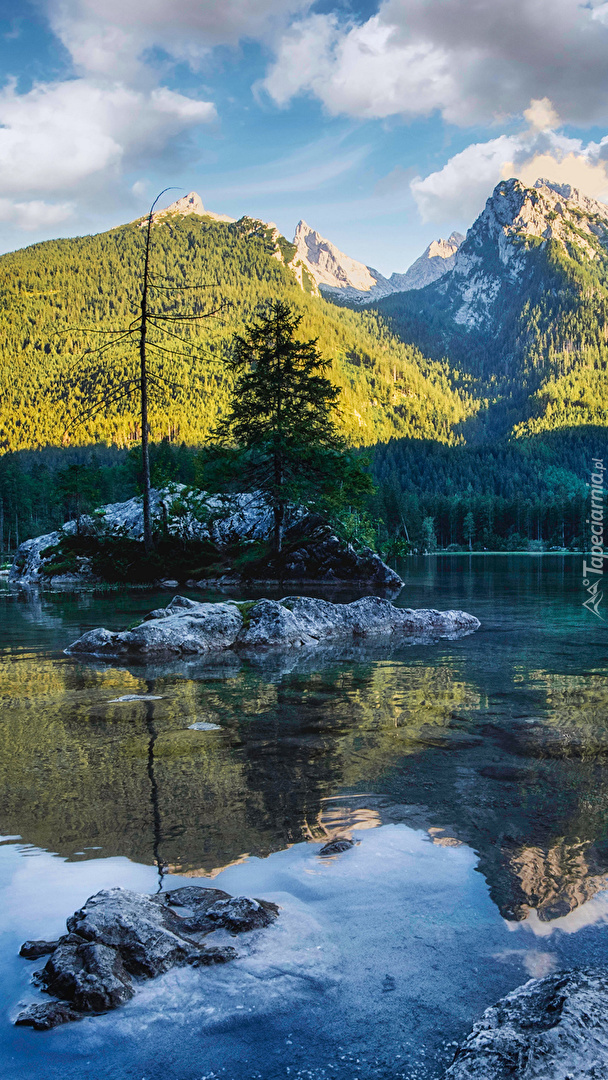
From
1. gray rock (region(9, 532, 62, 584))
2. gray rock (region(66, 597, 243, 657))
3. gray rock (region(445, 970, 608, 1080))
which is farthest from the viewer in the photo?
gray rock (region(9, 532, 62, 584))

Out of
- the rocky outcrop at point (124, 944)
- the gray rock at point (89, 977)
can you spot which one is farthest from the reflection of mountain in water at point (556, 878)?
the gray rock at point (89, 977)

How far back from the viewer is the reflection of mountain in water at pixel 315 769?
4.49m

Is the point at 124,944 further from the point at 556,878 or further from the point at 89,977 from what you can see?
the point at 556,878

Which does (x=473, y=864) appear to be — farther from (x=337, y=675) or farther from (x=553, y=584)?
(x=553, y=584)

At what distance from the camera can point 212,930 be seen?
343 centimetres

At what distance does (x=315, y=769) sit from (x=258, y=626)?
8.56 meters

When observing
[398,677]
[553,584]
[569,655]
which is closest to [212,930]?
[398,677]

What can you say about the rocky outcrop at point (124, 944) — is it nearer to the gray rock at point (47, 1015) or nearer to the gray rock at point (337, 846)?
the gray rock at point (47, 1015)

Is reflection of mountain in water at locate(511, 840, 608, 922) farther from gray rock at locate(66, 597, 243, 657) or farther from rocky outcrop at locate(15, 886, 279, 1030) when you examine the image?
gray rock at locate(66, 597, 243, 657)

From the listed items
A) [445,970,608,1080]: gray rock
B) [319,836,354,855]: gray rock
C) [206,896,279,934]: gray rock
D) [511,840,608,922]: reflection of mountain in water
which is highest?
[445,970,608,1080]: gray rock

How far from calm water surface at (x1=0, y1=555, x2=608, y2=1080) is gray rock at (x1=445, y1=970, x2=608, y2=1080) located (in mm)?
226

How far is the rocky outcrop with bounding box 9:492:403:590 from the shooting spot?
99.9 feet

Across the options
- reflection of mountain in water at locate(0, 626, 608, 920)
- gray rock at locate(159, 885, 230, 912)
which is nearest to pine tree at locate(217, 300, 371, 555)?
reflection of mountain in water at locate(0, 626, 608, 920)

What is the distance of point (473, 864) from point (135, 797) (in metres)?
2.80
